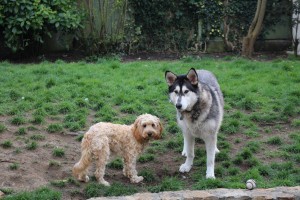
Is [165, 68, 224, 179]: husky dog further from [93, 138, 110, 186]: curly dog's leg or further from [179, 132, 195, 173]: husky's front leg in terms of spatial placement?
[93, 138, 110, 186]: curly dog's leg

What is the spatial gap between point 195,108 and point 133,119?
2.09 metres

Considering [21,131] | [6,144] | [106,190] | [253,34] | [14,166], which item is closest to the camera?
[106,190]

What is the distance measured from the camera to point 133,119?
8.12m

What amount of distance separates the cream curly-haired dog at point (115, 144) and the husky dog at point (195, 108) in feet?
1.26

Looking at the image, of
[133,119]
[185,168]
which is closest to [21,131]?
[133,119]

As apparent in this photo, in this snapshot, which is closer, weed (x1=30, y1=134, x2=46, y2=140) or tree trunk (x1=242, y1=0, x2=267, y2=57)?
weed (x1=30, y1=134, x2=46, y2=140)

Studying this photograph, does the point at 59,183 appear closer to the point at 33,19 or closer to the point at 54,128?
the point at 54,128

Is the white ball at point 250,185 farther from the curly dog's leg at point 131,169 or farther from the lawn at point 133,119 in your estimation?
the curly dog's leg at point 131,169

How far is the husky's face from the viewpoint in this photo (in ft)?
19.7

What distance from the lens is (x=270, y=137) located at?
755cm

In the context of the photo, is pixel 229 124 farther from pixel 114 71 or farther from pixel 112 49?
pixel 112 49

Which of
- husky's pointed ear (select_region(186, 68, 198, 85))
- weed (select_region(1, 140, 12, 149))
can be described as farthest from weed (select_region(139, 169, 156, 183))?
weed (select_region(1, 140, 12, 149))

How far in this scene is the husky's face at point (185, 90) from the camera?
602 cm

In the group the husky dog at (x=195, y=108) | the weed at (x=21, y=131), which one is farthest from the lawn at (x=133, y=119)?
the husky dog at (x=195, y=108)
